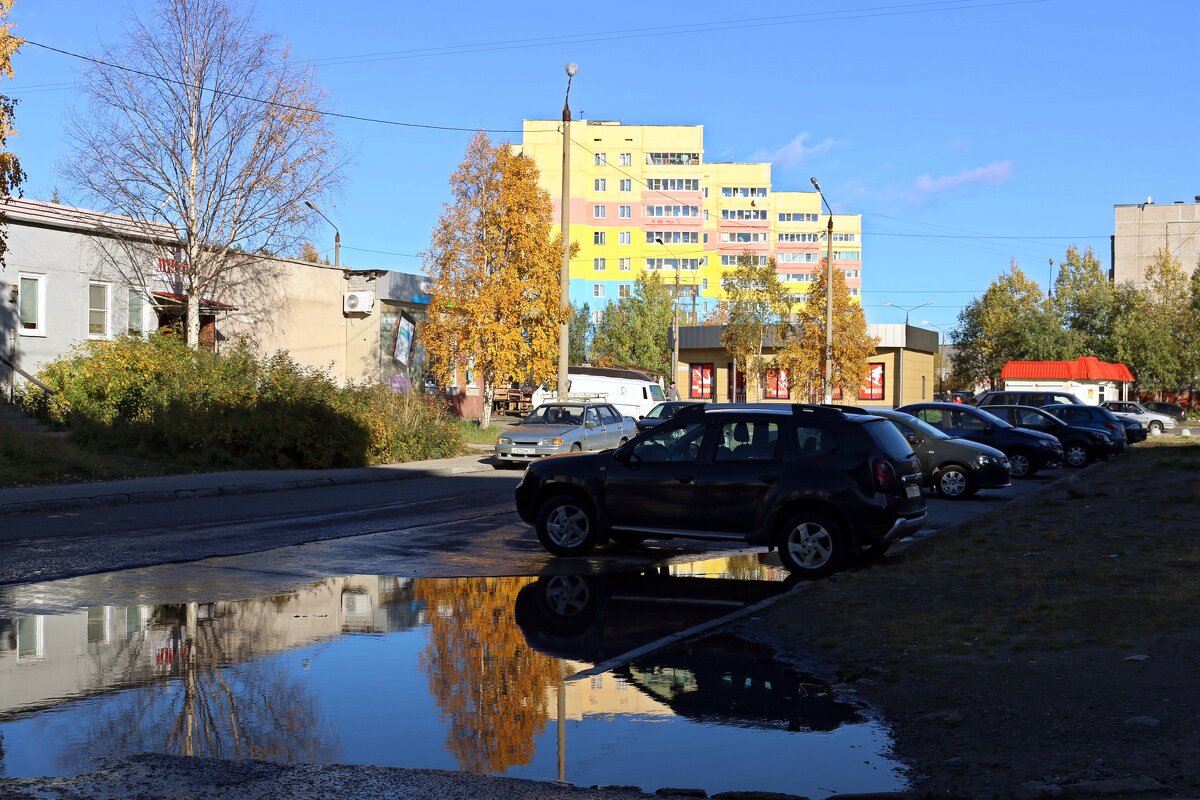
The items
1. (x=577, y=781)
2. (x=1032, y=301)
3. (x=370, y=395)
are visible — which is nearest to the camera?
(x=577, y=781)

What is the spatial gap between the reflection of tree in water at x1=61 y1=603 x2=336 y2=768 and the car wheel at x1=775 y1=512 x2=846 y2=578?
→ 579 centimetres

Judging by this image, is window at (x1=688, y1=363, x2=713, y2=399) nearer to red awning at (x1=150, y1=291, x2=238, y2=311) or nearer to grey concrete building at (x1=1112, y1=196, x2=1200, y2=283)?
red awning at (x1=150, y1=291, x2=238, y2=311)

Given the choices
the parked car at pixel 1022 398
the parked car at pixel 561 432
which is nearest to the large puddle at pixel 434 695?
the parked car at pixel 561 432

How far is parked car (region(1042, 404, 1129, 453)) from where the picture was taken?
3362cm

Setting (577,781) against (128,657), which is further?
(128,657)

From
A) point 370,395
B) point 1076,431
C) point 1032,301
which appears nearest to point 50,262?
point 370,395

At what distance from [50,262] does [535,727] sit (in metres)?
28.7

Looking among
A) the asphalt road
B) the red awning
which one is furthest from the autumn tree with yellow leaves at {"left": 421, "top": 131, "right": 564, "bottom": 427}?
the asphalt road

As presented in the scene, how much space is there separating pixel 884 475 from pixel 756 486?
4.18ft

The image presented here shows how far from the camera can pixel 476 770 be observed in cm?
571

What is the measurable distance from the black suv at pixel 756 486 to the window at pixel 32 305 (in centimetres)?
2200

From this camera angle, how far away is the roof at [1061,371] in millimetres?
69750

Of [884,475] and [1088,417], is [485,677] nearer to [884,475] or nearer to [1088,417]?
[884,475]

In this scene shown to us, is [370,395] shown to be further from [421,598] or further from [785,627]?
[785,627]
